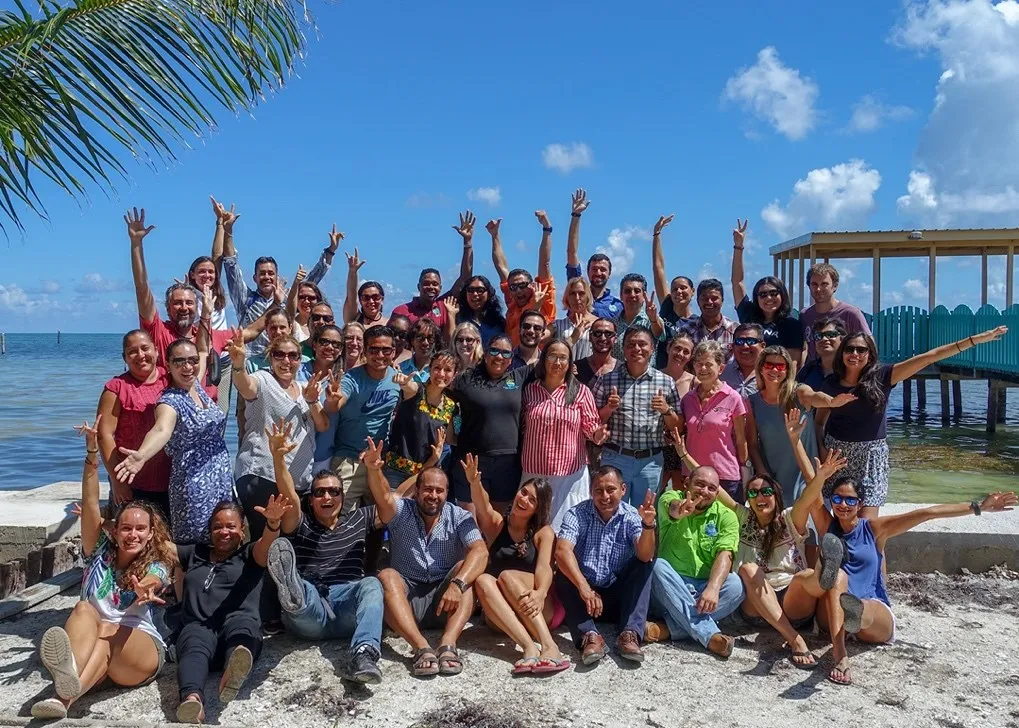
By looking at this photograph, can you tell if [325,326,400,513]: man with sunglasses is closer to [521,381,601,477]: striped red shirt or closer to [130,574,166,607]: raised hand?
[521,381,601,477]: striped red shirt

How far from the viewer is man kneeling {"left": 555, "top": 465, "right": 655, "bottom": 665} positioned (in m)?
5.40

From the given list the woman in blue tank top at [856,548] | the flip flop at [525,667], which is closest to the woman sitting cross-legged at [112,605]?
the flip flop at [525,667]

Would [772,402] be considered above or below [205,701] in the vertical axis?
above

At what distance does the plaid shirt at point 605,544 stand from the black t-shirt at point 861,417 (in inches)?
67.1

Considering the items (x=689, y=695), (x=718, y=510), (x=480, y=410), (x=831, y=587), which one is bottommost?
(x=689, y=695)

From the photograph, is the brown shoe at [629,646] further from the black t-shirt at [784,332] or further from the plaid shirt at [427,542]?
the black t-shirt at [784,332]

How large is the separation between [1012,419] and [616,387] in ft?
88.5

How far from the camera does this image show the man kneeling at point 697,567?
5383 mm

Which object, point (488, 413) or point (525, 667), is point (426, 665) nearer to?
point (525, 667)

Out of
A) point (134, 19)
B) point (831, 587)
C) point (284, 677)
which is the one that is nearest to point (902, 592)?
point (831, 587)

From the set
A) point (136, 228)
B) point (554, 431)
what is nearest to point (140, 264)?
point (136, 228)

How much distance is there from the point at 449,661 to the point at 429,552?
784 mm

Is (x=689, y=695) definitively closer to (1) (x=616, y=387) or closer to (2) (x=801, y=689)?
(2) (x=801, y=689)

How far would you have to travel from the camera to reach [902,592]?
6.39 meters
